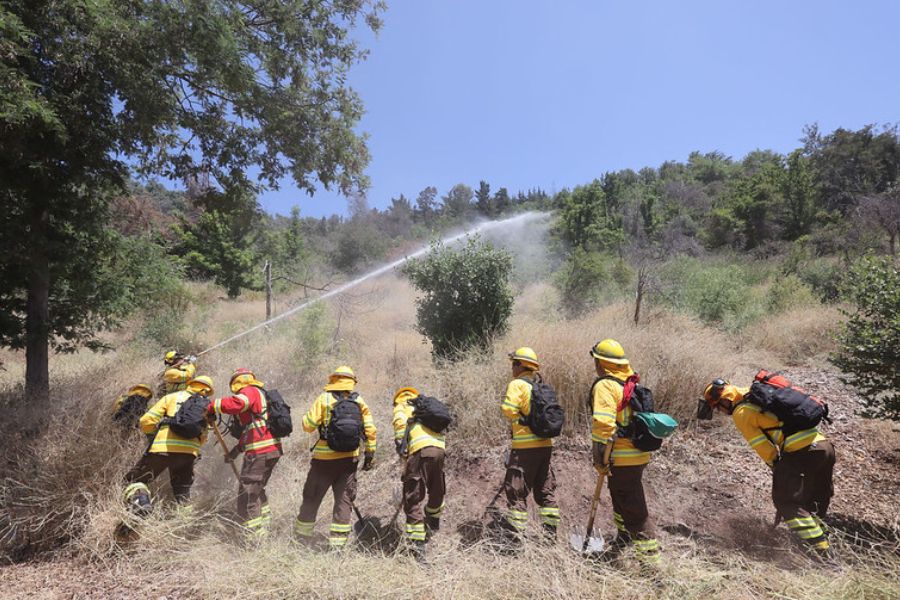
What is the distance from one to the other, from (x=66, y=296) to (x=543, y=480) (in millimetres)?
8059

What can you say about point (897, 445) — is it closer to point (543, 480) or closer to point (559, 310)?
point (543, 480)

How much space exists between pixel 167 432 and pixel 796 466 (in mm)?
5832

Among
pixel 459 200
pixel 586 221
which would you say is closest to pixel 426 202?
pixel 459 200

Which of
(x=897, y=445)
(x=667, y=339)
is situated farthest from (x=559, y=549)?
(x=897, y=445)

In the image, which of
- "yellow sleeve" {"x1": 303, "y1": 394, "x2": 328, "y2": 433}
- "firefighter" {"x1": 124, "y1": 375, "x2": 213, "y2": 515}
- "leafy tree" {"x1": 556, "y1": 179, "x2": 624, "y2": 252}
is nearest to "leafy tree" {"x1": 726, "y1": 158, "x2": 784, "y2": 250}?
"leafy tree" {"x1": 556, "y1": 179, "x2": 624, "y2": 252}

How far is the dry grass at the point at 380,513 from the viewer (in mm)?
3113

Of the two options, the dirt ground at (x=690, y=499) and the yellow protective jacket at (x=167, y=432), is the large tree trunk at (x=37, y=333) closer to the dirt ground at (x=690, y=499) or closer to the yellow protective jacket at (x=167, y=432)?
the yellow protective jacket at (x=167, y=432)

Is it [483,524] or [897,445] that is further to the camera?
[897,445]

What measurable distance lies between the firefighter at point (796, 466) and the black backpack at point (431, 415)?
8.68ft

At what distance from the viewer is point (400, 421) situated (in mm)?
4707

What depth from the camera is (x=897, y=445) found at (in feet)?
18.8

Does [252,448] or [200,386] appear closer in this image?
[252,448]

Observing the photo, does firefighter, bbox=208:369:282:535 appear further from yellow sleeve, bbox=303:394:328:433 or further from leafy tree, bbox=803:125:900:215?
leafy tree, bbox=803:125:900:215

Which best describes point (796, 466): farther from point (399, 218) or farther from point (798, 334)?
point (399, 218)
